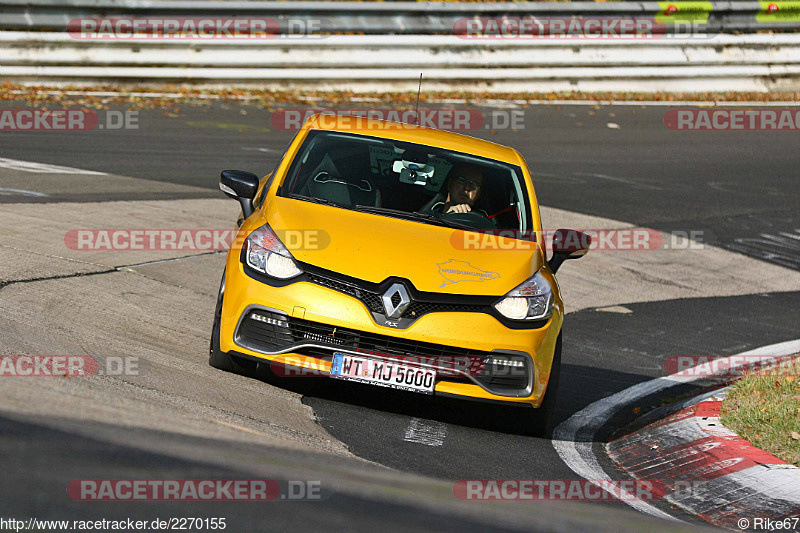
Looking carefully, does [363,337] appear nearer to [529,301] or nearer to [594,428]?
[529,301]

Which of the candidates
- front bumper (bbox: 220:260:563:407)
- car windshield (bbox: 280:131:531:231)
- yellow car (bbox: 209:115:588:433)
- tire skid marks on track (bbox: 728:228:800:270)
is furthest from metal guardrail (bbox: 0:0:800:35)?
front bumper (bbox: 220:260:563:407)

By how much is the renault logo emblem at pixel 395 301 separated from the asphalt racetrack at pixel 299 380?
25.3 inches

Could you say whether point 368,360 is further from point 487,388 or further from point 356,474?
point 356,474

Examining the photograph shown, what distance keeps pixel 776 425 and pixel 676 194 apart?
32.9 feet

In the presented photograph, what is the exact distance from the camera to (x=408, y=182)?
7719 millimetres

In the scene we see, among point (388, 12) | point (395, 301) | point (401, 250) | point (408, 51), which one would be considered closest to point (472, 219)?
point (401, 250)

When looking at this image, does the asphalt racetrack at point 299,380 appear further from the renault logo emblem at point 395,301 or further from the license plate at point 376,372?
the renault logo emblem at point 395,301

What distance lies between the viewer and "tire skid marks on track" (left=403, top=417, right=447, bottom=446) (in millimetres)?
6180

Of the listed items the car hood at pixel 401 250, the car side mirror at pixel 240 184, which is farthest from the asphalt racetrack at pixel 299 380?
the car side mirror at pixel 240 184

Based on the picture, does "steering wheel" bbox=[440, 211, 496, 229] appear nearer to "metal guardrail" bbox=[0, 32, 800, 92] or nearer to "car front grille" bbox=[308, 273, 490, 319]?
"car front grille" bbox=[308, 273, 490, 319]

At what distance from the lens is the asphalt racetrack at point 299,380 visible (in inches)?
180

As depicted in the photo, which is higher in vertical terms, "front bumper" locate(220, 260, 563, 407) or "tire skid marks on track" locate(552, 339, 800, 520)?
"front bumper" locate(220, 260, 563, 407)

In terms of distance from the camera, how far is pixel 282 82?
64.0ft

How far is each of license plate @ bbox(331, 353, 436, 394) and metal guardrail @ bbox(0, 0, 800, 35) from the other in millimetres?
13561
